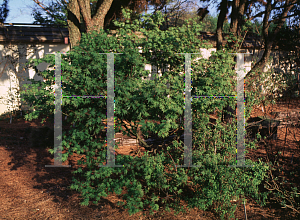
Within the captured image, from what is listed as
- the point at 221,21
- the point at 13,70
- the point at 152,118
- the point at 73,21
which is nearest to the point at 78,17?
the point at 73,21

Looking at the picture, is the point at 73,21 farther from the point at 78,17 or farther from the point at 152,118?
the point at 152,118

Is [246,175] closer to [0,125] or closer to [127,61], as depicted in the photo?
[127,61]

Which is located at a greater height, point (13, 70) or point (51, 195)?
point (13, 70)

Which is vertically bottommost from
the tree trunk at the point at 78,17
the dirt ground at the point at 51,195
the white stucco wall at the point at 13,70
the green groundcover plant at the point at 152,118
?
the dirt ground at the point at 51,195

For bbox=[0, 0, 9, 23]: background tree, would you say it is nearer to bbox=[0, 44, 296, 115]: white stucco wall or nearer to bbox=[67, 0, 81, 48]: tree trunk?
bbox=[0, 44, 296, 115]: white stucco wall

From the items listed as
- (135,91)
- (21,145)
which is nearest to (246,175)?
(135,91)

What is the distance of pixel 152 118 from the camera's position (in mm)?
3914

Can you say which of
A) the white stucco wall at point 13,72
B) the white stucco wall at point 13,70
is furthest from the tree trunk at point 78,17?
the white stucco wall at point 13,70

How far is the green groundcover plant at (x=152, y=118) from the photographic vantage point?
370 centimetres

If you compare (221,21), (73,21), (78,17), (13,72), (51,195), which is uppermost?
(221,21)

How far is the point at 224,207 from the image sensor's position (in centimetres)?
401

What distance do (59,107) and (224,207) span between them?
2949mm

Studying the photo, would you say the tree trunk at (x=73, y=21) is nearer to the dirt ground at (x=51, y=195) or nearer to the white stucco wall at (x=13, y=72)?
the dirt ground at (x=51, y=195)

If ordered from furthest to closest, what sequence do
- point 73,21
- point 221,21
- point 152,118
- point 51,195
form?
point 221,21
point 73,21
point 51,195
point 152,118
